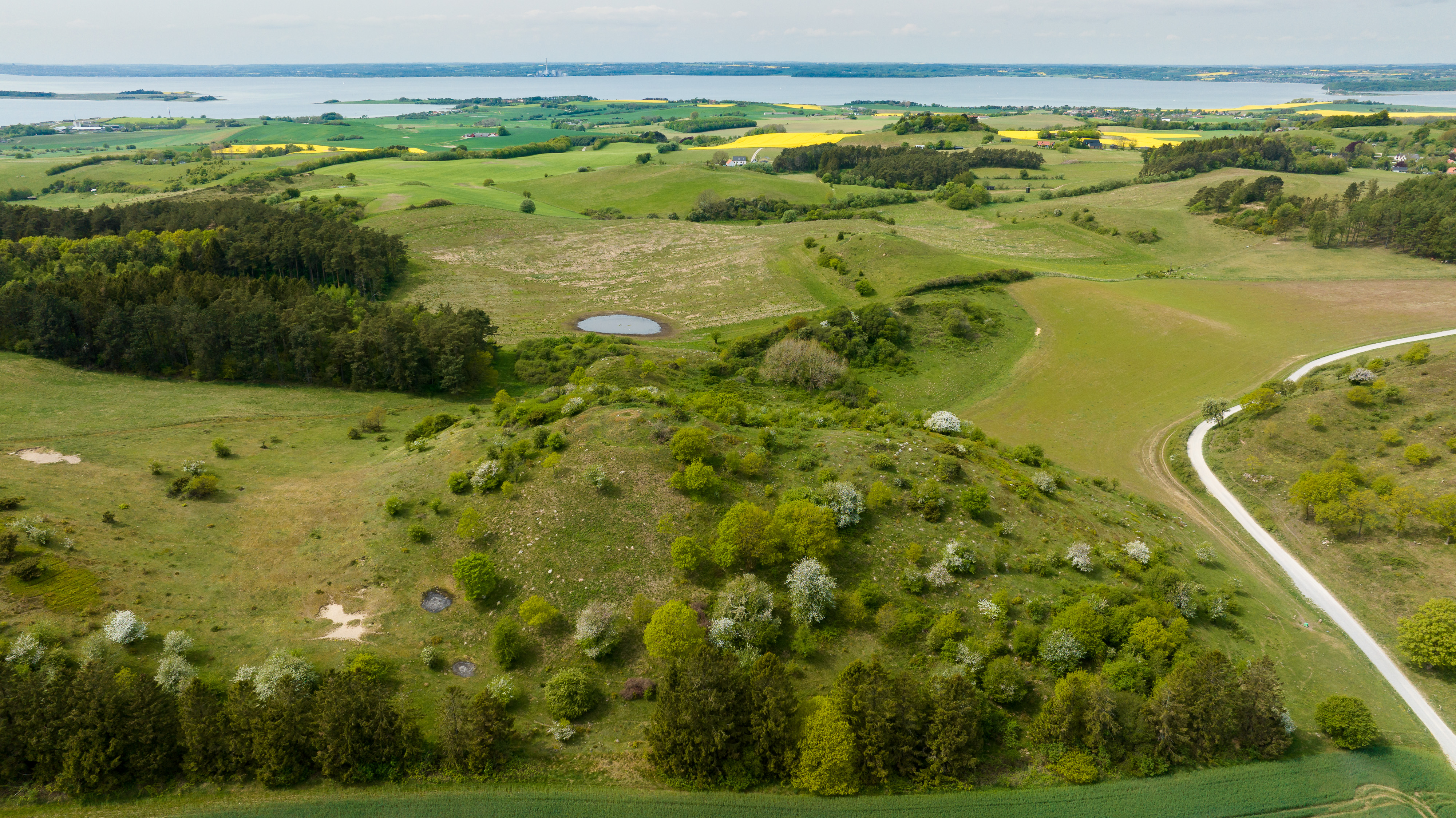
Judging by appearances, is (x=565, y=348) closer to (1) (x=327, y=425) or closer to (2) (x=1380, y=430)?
(1) (x=327, y=425)

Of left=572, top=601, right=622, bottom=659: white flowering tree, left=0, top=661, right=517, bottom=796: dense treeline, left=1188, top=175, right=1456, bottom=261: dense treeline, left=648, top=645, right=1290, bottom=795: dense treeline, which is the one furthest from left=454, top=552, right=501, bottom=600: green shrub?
left=1188, top=175, right=1456, bottom=261: dense treeline

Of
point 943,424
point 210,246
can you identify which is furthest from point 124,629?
point 210,246

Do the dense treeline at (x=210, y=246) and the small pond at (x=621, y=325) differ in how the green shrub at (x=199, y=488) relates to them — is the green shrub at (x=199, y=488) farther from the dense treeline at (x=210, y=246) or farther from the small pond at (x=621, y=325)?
the dense treeline at (x=210, y=246)

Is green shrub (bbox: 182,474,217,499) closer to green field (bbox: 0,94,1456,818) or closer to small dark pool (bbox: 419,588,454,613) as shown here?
green field (bbox: 0,94,1456,818)

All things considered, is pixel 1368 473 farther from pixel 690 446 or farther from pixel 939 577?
pixel 690 446

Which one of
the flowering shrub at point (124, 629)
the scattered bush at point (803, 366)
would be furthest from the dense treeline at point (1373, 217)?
the flowering shrub at point (124, 629)

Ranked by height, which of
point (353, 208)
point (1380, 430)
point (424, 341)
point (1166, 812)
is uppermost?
point (353, 208)

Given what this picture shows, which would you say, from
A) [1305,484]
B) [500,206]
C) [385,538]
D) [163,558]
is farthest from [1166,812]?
[500,206]
